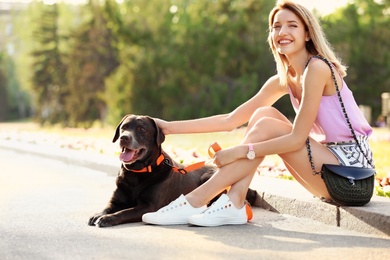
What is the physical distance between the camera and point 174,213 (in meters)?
5.99

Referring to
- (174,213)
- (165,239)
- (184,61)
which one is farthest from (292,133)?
(184,61)

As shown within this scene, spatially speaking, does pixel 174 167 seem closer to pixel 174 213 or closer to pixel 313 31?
pixel 174 213

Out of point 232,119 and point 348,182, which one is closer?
point 348,182

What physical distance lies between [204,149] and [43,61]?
89.2 ft

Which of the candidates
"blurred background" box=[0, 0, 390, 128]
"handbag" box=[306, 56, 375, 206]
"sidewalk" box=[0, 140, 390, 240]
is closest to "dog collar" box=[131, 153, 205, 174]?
"sidewalk" box=[0, 140, 390, 240]

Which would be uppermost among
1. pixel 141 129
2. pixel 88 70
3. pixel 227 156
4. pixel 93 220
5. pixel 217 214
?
pixel 141 129

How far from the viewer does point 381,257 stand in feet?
15.9

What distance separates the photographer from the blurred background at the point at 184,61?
90.1 ft

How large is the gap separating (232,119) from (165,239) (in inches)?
60.9

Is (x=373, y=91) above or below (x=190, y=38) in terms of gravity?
below

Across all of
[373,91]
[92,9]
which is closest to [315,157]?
[373,91]

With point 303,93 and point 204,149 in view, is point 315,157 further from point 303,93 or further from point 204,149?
point 204,149

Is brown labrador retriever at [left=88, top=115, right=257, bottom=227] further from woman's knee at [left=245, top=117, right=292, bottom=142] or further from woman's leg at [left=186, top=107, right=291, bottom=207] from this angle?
woman's knee at [left=245, top=117, right=292, bottom=142]

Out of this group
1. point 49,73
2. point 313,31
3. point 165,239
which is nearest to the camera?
point 165,239
